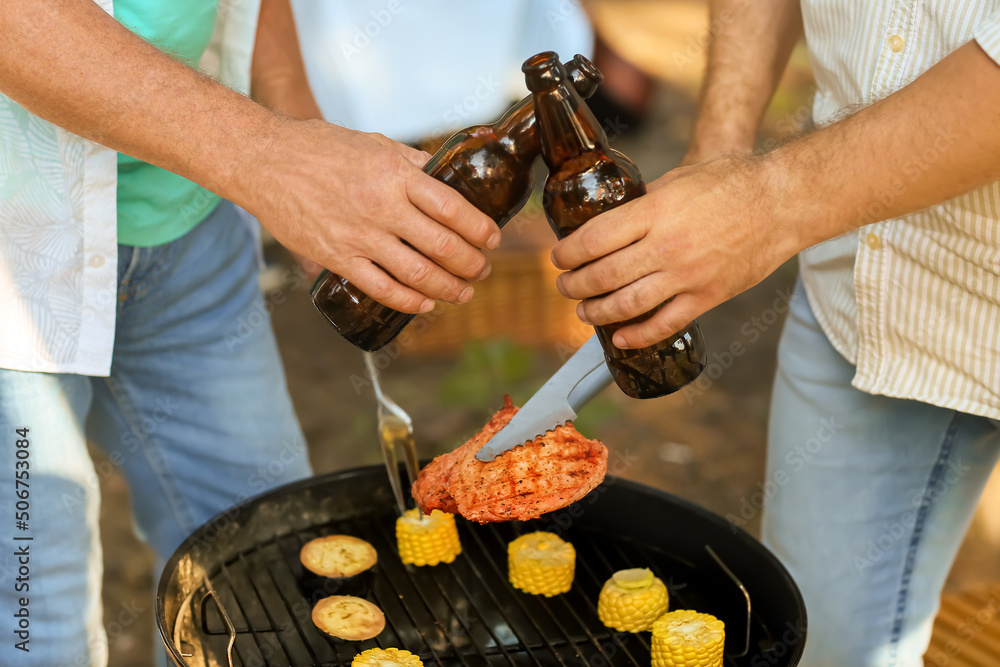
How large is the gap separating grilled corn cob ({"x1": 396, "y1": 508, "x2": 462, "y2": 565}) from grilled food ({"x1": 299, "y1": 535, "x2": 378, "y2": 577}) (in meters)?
0.06

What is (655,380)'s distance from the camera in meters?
1.24

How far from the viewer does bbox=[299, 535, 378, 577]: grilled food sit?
1.58 m

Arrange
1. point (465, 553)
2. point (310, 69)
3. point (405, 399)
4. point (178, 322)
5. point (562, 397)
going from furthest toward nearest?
point (405, 399)
point (310, 69)
point (178, 322)
point (465, 553)
point (562, 397)

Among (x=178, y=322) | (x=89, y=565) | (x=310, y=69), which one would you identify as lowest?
(x=89, y=565)

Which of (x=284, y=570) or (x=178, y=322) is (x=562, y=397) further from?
(x=178, y=322)

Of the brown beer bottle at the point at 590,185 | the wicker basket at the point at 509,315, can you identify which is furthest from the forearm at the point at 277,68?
the wicker basket at the point at 509,315

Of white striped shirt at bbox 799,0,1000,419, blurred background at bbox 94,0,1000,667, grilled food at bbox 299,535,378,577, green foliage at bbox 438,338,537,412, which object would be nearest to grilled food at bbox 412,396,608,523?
grilled food at bbox 299,535,378,577

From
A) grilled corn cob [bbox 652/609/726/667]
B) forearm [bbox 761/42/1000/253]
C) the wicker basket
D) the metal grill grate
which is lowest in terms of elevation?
the wicker basket

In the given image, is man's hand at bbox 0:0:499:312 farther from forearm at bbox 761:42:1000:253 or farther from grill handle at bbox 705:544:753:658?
grill handle at bbox 705:544:753:658

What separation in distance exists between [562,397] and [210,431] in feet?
3.07

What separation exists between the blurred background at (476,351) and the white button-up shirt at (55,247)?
1565mm

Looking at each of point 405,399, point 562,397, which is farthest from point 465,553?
point 405,399

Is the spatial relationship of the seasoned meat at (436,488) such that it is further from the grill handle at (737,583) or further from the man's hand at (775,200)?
the grill handle at (737,583)

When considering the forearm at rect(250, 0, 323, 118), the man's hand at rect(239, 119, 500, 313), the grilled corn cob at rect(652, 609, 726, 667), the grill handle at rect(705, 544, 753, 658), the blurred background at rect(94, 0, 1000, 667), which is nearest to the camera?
the man's hand at rect(239, 119, 500, 313)
